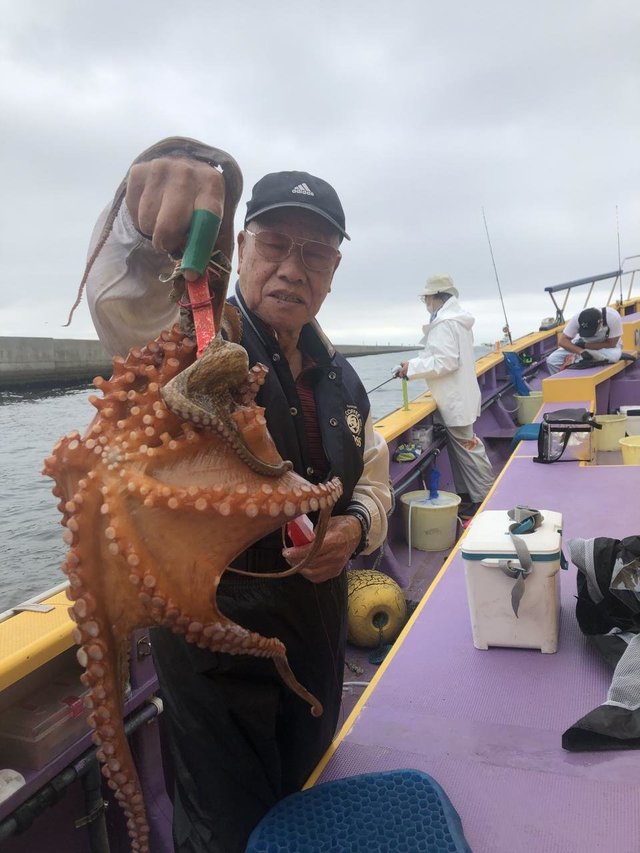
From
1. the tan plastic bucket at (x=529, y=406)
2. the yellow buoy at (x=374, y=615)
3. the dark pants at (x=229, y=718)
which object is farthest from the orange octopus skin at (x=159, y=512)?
the tan plastic bucket at (x=529, y=406)

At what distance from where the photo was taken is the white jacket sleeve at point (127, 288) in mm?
1494

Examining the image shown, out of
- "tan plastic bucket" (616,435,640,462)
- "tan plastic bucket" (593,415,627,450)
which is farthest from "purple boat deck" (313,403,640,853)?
"tan plastic bucket" (593,415,627,450)

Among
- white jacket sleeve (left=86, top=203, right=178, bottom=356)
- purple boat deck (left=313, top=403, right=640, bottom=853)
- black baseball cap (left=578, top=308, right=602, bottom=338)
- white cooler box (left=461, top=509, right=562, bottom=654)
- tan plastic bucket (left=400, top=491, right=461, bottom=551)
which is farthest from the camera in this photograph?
black baseball cap (left=578, top=308, right=602, bottom=338)

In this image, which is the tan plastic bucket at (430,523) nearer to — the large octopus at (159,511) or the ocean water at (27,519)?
the ocean water at (27,519)

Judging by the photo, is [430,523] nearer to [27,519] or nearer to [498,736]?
[498,736]

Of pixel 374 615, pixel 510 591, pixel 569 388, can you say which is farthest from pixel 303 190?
pixel 569 388

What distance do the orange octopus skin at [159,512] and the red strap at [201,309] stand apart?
0.12m

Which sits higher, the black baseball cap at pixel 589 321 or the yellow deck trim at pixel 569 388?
the black baseball cap at pixel 589 321

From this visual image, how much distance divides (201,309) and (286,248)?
2.16 feet

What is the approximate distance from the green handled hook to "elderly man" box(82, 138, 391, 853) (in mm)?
355

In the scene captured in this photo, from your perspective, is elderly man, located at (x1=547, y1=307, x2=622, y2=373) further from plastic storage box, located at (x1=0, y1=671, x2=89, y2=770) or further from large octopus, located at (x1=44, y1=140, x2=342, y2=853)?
large octopus, located at (x1=44, y1=140, x2=342, y2=853)

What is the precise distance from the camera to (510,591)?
2.38 m

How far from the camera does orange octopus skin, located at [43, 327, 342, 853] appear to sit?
3.12ft

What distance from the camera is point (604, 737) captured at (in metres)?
1.88
